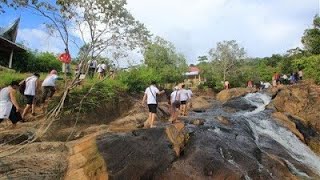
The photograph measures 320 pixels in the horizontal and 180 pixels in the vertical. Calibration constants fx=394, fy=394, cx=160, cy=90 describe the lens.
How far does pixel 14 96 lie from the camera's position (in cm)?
1278

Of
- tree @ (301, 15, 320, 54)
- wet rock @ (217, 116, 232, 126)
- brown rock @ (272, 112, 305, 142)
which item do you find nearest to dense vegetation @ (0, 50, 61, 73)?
wet rock @ (217, 116, 232, 126)

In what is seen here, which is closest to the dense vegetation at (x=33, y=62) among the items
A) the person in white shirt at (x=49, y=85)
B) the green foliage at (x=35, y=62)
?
the green foliage at (x=35, y=62)

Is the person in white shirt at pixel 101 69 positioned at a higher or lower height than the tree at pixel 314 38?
lower

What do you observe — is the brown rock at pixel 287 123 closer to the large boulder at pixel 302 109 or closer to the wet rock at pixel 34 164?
the large boulder at pixel 302 109

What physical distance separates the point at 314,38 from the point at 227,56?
1759 centimetres

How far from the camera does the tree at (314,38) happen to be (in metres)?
40.9

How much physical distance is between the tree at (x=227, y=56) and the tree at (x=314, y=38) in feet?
52.2

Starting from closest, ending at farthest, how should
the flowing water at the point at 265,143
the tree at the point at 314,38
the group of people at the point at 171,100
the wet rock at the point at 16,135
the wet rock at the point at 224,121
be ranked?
the wet rock at the point at 16,135
the flowing water at the point at 265,143
the group of people at the point at 171,100
the wet rock at the point at 224,121
the tree at the point at 314,38

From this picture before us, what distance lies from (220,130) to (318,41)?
28759 millimetres

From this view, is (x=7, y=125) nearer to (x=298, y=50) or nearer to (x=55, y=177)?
(x=55, y=177)

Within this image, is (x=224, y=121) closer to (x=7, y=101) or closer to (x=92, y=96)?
(x=92, y=96)

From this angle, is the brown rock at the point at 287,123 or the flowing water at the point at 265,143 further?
the brown rock at the point at 287,123

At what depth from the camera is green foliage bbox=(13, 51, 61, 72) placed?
27.5m

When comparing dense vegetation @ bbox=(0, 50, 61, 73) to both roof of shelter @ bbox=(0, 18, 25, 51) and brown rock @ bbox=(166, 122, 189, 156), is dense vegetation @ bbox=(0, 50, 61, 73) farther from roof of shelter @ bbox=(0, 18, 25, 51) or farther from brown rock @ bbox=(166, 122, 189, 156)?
brown rock @ bbox=(166, 122, 189, 156)
